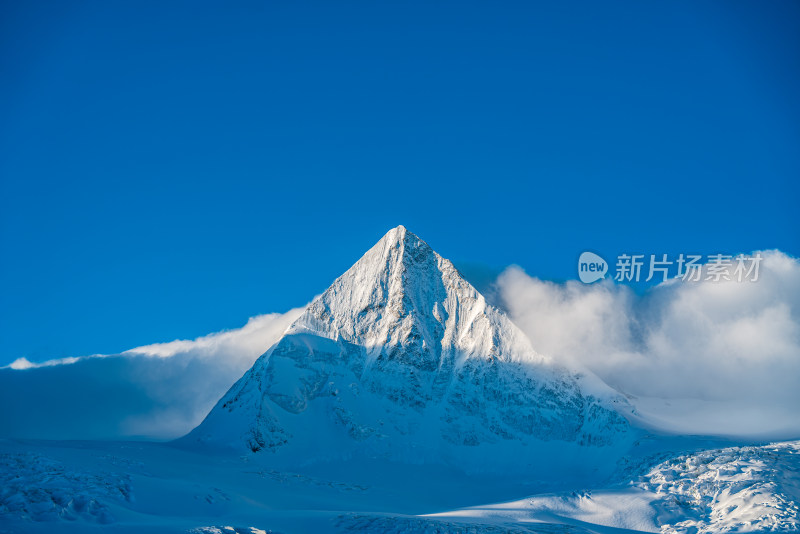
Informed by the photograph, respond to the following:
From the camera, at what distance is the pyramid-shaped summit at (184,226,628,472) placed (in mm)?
129000

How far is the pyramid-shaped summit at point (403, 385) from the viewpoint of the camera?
423 feet

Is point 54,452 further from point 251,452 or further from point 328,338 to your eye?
point 328,338

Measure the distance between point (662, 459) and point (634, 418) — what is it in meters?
32.1

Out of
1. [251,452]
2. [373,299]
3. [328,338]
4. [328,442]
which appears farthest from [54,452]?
[373,299]

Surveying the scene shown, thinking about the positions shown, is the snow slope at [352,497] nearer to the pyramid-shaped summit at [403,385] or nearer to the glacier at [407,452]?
the glacier at [407,452]

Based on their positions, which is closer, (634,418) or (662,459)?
(662,459)

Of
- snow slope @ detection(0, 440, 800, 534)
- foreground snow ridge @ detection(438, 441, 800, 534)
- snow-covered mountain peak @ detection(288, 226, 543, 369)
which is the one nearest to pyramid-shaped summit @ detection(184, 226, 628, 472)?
snow-covered mountain peak @ detection(288, 226, 543, 369)

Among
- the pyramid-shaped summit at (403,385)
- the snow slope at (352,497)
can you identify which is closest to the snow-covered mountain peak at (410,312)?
the pyramid-shaped summit at (403,385)

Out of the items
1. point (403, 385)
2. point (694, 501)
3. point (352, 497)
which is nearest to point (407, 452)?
point (403, 385)

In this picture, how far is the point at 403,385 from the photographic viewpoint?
147 metres

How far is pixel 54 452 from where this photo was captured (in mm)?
84375

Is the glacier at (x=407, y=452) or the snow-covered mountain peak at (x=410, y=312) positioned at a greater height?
the snow-covered mountain peak at (x=410, y=312)

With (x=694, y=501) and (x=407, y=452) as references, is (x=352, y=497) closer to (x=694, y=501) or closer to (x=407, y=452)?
(x=407, y=452)

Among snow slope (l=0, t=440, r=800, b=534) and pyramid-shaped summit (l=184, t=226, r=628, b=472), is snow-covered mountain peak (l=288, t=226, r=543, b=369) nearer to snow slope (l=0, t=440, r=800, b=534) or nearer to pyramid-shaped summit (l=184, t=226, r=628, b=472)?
pyramid-shaped summit (l=184, t=226, r=628, b=472)
